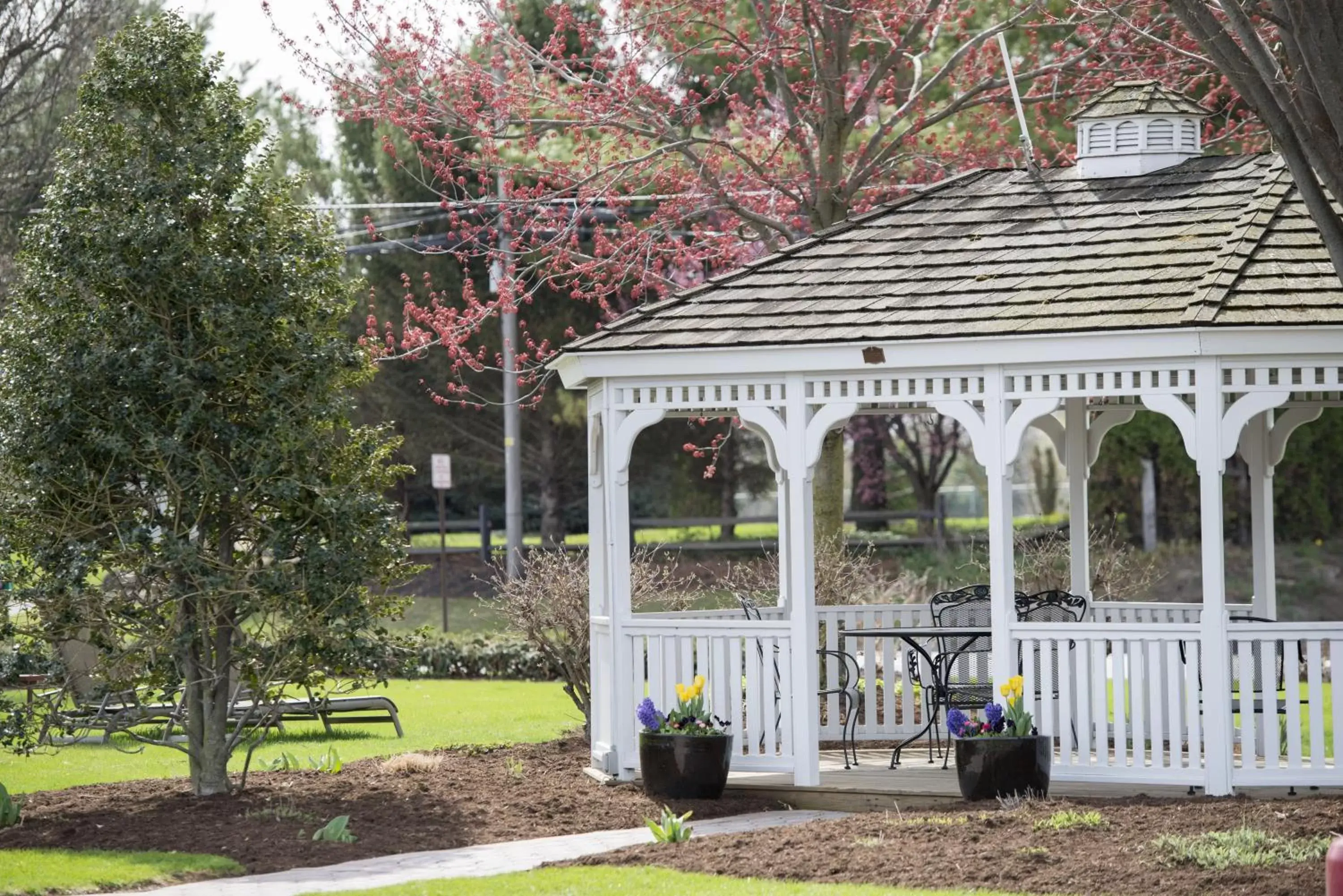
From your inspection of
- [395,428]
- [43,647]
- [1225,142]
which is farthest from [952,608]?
[395,428]

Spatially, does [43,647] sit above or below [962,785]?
above

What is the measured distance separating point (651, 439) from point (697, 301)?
19718 millimetres

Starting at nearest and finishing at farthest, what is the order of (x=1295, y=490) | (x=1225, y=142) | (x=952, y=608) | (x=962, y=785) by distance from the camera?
(x=962, y=785) → (x=952, y=608) → (x=1225, y=142) → (x=1295, y=490)

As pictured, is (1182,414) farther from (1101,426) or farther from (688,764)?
(688,764)

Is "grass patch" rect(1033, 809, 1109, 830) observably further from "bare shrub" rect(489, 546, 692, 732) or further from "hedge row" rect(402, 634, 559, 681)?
"hedge row" rect(402, 634, 559, 681)

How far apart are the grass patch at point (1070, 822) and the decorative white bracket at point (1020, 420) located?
2172 mm

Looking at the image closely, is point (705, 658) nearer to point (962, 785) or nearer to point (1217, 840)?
point (962, 785)

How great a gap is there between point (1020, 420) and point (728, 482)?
23.8 metres

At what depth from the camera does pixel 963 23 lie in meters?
19.1

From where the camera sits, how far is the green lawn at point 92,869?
7.88 metres

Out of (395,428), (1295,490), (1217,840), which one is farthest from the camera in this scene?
(395,428)

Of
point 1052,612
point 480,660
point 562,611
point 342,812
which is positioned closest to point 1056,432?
point 1052,612

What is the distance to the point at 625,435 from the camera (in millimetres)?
10820

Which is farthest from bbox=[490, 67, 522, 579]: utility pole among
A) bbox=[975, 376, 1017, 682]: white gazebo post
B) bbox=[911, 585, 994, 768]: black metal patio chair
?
bbox=[975, 376, 1017, 682]: white gazebo post
